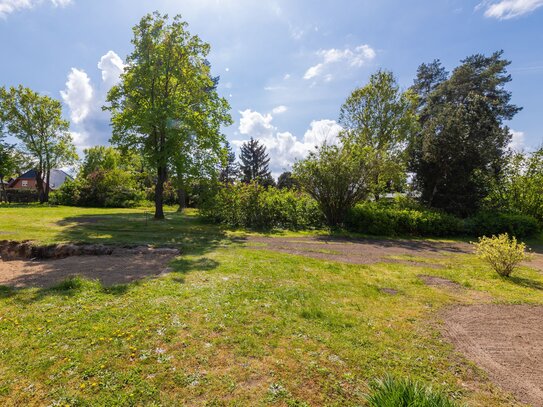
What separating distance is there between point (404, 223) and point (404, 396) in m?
13.5

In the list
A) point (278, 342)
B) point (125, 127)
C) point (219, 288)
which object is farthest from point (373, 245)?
point (125, 127)

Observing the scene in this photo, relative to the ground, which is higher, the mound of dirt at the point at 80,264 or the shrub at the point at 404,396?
the shrub at the point at 404,396

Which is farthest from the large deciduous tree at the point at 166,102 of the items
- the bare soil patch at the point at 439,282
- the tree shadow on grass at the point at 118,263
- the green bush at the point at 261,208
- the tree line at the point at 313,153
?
the bare soil patch at the point at 439,282

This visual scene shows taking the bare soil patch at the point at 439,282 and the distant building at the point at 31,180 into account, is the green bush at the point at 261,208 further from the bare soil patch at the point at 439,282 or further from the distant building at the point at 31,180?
the distant building at the point at 31,180

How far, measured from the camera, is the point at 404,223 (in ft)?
48.2

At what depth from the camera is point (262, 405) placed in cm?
272

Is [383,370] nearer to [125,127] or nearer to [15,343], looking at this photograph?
[15,343]

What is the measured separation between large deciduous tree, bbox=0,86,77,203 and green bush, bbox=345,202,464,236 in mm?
33755

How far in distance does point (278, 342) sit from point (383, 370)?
134 cm

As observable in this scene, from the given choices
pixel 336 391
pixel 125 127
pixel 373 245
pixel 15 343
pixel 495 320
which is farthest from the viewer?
pixel 125 127

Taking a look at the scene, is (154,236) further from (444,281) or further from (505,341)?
(505,341)

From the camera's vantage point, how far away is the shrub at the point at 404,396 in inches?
94.9

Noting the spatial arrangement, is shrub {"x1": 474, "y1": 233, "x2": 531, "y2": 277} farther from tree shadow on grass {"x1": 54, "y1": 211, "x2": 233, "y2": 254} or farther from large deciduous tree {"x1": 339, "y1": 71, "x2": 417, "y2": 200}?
large deciduous tree {"x1": 339, "y1": 71, "x2": 417, "y2": 200}

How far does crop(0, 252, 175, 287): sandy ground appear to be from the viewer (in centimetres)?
616
